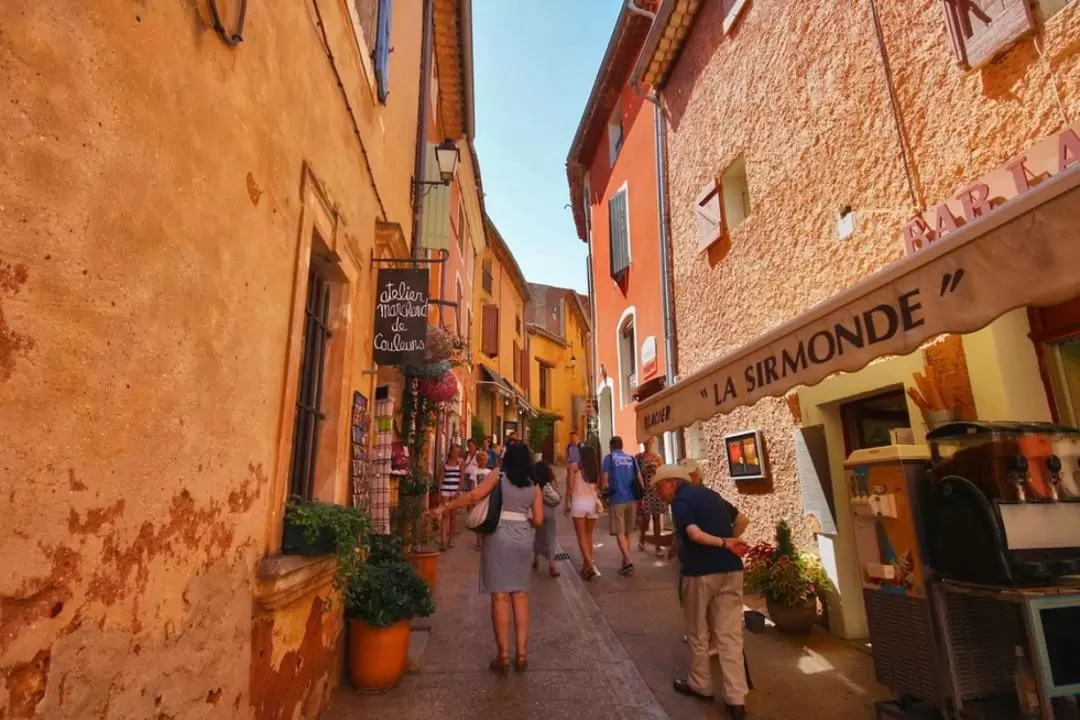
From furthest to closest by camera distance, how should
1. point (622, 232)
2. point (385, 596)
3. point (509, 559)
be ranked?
point (622, 232) < point (509, 559) < point (385, 596)

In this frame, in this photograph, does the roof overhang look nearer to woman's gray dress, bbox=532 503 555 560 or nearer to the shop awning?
the shop awning

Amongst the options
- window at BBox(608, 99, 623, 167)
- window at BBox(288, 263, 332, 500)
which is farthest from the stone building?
window at BBox(608, 99, 623, 167)

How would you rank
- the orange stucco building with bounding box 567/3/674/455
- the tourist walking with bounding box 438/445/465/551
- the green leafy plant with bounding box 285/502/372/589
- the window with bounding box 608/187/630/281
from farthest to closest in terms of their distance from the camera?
the window with bounding box 608/187/630/281 < the orange stucco building with bounding box 567/3/674/455 < the tourist walking with bounding box 438/445/465/551 < the green leafy plant with bounding box 285/502/372/589

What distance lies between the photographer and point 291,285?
3211 millimetres

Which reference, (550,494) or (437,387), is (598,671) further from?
(437,387)

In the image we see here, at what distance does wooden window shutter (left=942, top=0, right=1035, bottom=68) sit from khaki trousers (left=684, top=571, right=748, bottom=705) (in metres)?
3.75

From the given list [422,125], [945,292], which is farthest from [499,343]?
[945,292]

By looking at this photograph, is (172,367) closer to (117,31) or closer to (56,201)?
(56,201)

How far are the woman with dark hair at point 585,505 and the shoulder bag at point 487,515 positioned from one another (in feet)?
9.15

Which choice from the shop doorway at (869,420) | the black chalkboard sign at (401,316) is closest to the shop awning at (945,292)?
the shop doorway at (869,420)

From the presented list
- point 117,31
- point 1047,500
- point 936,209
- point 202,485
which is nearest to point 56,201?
point 117,31

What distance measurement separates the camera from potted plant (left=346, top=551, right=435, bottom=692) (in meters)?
3.91

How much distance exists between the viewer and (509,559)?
170 inches

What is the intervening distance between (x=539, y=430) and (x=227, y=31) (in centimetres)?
2526
